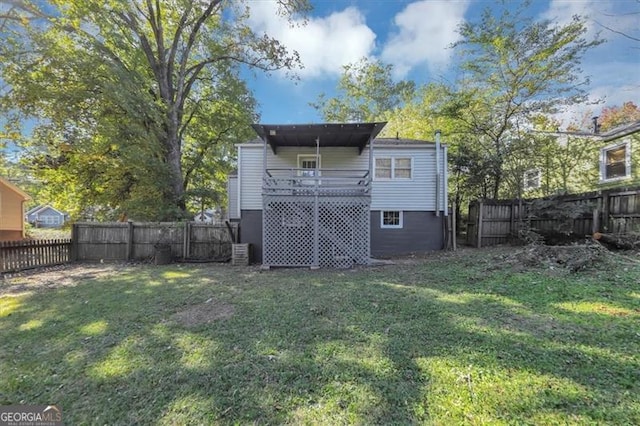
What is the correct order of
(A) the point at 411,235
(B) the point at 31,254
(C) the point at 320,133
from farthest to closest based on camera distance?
1. (A) the point at 411,235
2. (C) the point at 320,133
3. (B) the point at 31,254

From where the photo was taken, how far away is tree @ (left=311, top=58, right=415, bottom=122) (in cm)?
2548

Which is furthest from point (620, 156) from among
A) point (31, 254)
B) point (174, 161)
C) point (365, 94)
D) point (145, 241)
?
point (31, 254)

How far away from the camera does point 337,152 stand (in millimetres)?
→ 11445

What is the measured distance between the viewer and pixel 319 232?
29.3ft

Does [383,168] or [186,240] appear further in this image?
[383,168]

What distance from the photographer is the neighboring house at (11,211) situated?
15.4m

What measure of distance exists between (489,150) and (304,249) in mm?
Result: 10668

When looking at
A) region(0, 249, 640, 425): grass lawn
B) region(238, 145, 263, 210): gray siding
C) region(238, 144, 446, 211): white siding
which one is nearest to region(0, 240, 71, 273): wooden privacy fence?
region(0, 249, 640, 425): grass lawn

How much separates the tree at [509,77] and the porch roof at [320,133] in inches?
277

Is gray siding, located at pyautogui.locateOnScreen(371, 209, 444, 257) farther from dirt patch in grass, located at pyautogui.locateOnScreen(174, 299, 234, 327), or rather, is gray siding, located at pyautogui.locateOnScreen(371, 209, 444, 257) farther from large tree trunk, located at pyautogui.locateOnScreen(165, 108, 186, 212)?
large tree trunk, located at pyautogui.locateOnScreen(165, 108, 186, 212)

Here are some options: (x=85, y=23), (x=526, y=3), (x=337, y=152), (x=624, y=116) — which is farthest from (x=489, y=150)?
(x=85, y=23)

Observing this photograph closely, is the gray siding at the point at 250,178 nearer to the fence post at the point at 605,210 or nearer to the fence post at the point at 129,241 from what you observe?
the fence post at the point at 129,241

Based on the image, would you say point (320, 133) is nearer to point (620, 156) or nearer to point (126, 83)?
point (126, 83)

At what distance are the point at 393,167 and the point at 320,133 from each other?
3872mm
